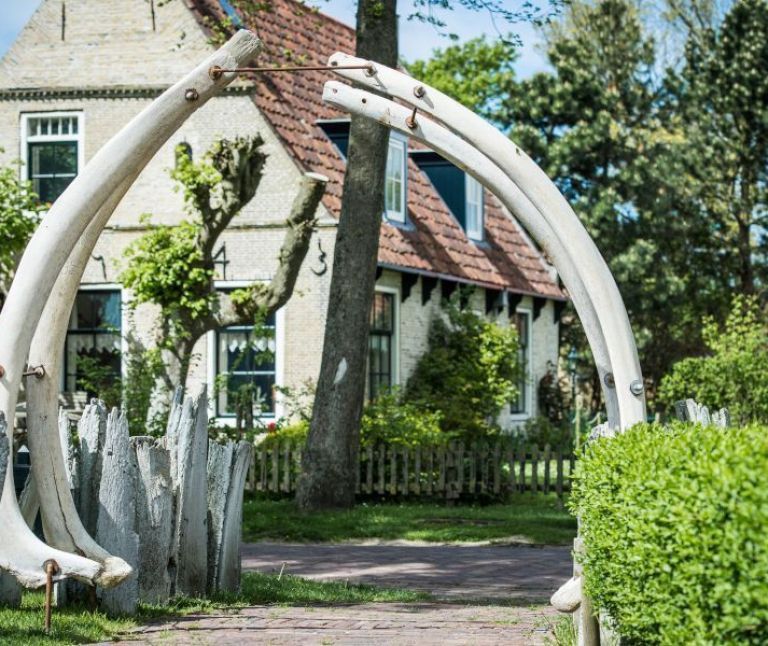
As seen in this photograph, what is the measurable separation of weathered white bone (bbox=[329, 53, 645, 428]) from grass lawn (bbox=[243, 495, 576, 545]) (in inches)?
254

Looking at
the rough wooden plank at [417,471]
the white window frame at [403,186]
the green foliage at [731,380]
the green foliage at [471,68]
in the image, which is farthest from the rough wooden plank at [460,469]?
the green foliage at [471,68]

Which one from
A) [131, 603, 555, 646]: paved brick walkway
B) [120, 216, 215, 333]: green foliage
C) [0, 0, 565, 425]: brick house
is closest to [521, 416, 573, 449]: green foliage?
[0, 0, 565, 425]: brick house

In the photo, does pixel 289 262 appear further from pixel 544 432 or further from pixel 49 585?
pixel 544 432

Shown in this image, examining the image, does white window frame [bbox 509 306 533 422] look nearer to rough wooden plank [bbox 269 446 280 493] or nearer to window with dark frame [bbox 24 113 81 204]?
window with dark frame [bbox 24 113 81 204]

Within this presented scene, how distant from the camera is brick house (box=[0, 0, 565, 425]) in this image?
21594 mm

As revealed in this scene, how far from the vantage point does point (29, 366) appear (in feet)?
27.3

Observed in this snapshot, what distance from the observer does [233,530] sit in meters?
9.39

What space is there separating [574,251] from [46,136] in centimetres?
1674

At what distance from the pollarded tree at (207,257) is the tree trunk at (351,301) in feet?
3.24

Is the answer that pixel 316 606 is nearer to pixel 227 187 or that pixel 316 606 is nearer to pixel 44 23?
pixel 227 187

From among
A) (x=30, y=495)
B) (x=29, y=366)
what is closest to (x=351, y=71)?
(x=29, y=366)

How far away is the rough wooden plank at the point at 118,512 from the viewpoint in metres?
8.29

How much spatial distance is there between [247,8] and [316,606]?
32.4 ft

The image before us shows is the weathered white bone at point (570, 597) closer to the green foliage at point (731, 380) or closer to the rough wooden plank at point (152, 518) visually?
the rough wooden plank at point (152, 518)
